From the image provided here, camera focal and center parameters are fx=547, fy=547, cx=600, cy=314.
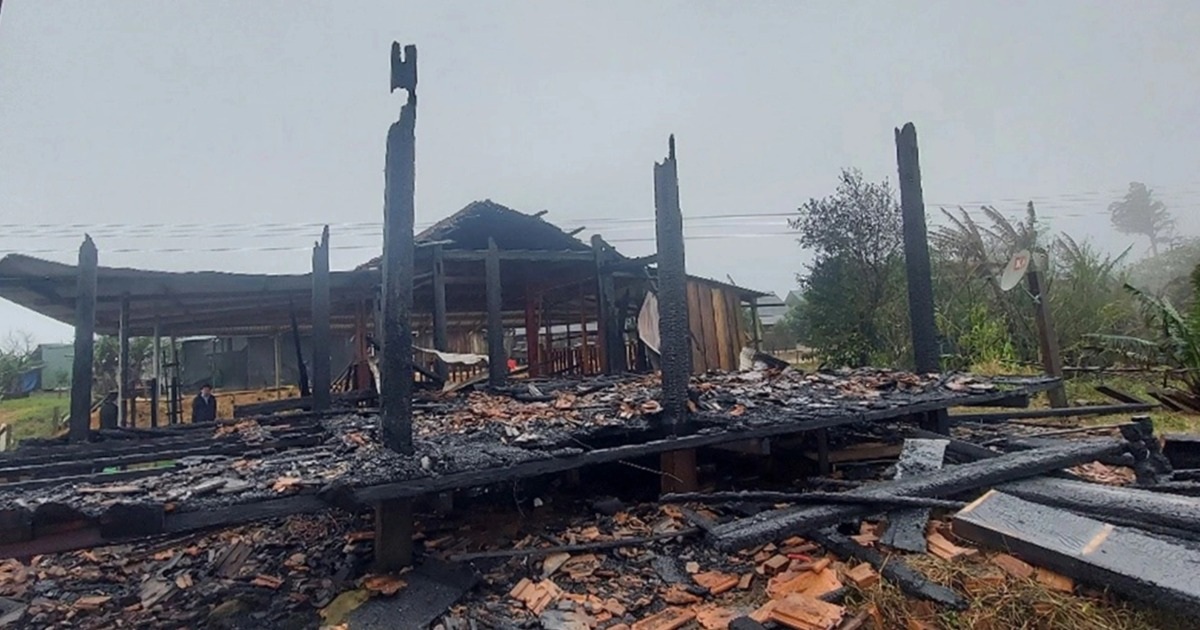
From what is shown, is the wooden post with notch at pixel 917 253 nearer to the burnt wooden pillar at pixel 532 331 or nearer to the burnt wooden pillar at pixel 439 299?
the burnt wooden pillar at pixel 439 299

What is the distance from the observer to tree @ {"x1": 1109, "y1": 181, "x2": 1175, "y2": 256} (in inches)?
1353

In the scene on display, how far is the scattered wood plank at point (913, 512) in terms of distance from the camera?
314 cm

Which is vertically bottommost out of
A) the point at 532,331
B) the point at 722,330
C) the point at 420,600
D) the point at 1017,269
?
the point at 420,600

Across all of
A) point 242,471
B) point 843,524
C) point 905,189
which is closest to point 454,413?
point 242,471

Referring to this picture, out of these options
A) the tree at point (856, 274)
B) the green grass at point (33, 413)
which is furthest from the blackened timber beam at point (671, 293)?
the green grass at point (33, 413)

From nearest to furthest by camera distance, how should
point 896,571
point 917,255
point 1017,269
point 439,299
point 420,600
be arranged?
point 896,571, point 420,600, point 917,255, point 1017,269, point 439,299

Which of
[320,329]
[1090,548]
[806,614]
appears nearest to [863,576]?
[806,614]

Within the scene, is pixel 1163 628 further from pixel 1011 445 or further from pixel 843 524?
pixel 1011 445

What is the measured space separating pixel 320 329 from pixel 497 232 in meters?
4.37

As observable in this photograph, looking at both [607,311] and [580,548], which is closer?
[580,548]

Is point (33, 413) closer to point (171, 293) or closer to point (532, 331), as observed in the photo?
point (171, 293)

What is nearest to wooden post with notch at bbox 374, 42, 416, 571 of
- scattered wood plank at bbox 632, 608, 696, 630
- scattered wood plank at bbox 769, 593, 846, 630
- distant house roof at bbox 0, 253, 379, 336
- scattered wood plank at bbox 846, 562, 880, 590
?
scattered wood plank at bbox 632, 608, 696, 630

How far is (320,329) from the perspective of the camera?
21.9 feet

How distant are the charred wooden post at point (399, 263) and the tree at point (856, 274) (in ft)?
36.8
